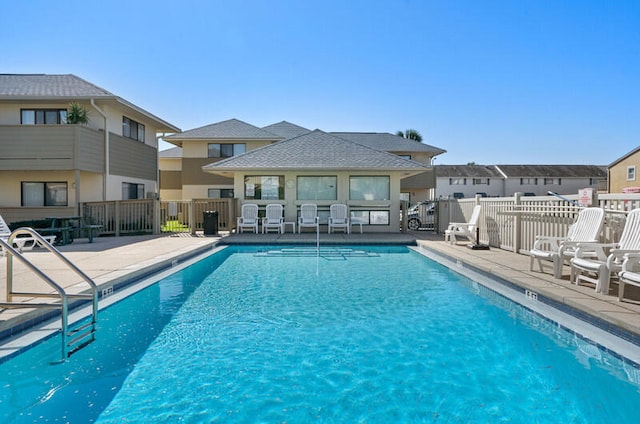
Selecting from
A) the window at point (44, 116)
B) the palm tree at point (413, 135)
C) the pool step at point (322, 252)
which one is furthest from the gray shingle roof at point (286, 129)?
the palm tree at point (413, 135)

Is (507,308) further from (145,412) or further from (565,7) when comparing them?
(565,7)

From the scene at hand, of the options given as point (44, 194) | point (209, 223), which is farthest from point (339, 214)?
point (44, 194)

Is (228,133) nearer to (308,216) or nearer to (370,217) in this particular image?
(308,216)

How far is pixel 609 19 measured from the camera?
10.7m

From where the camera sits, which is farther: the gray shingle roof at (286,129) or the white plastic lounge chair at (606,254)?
the gray shingle roof at (286,129)

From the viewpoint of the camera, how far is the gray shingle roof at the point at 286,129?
2545 centimetres

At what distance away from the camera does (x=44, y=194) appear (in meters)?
14.5

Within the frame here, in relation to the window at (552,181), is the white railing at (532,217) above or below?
below

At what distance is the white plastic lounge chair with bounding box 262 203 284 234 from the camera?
45.5 ft

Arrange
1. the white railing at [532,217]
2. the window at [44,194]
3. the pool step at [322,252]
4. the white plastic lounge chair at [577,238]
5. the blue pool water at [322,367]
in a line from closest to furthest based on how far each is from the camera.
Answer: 1. the blue pool water at [322,367]
2. the white plastic lounge chair at [577,238]
3. the white railing at [532,217]
4. the pool step at [322,252]
5. the window at [44,194]

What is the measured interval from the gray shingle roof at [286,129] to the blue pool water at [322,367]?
20.9 metres

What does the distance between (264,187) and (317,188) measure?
2103 mm

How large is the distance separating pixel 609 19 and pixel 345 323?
1231 centimetres

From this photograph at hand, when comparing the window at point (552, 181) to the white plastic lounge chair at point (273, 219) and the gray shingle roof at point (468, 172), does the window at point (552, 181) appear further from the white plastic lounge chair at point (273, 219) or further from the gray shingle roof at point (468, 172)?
the white plastic lounge chair at point (273, 219)
